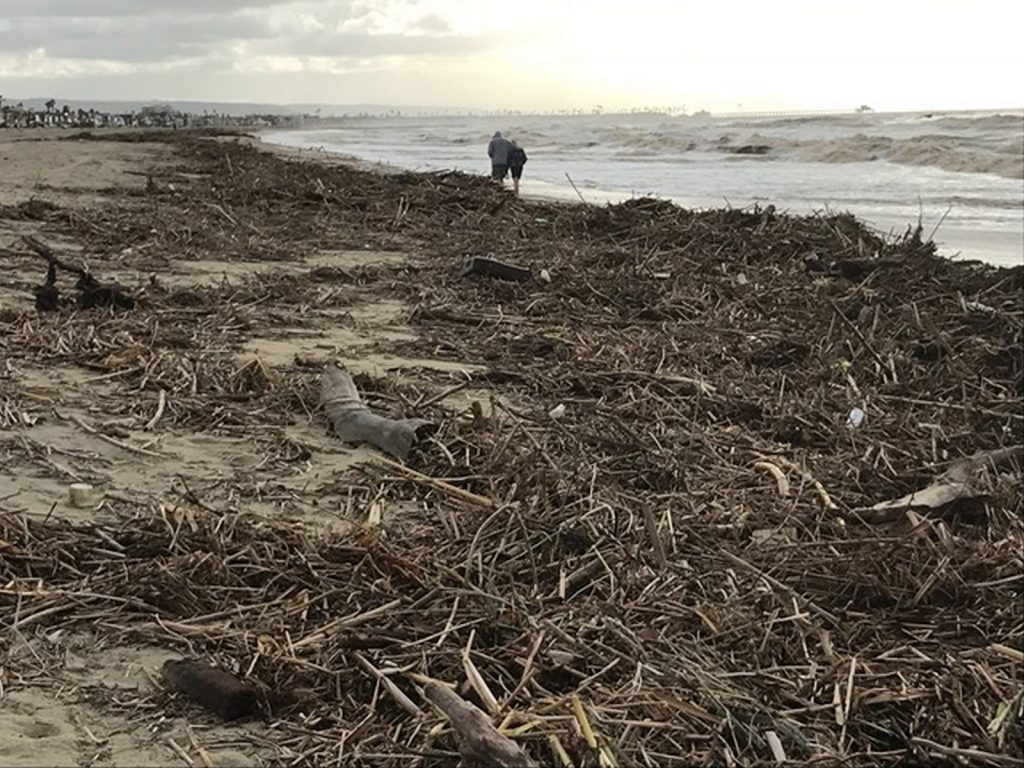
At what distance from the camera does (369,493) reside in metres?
4.06

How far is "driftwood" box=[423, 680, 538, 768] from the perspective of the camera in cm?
225

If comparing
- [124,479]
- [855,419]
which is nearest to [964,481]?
[855,419]

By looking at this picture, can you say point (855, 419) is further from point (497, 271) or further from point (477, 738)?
point (497, 271)

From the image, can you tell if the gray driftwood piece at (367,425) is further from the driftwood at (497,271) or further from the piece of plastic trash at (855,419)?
the driftwood at (497,271)

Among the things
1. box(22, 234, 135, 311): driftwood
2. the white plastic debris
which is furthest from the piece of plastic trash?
box(22, 234, 135, 311): driftwood

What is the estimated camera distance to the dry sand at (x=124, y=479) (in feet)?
7.96

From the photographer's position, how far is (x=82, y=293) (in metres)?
6.97

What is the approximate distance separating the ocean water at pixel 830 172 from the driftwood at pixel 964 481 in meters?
6.02

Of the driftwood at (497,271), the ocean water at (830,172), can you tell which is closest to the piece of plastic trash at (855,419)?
the driftwood at (497,271)

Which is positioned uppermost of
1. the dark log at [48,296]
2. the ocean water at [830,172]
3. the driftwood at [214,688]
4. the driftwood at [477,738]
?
the ocean water at [830,172]

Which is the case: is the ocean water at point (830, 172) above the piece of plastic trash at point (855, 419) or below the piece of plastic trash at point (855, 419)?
above

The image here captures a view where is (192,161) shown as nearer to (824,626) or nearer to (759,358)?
(759,358)

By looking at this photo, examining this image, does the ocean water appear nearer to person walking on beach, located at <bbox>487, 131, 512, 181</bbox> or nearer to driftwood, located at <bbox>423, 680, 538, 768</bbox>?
person walking on beach, located at <bbox>487, 131, 512, 181</bbox>

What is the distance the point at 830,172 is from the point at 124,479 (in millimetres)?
26282
